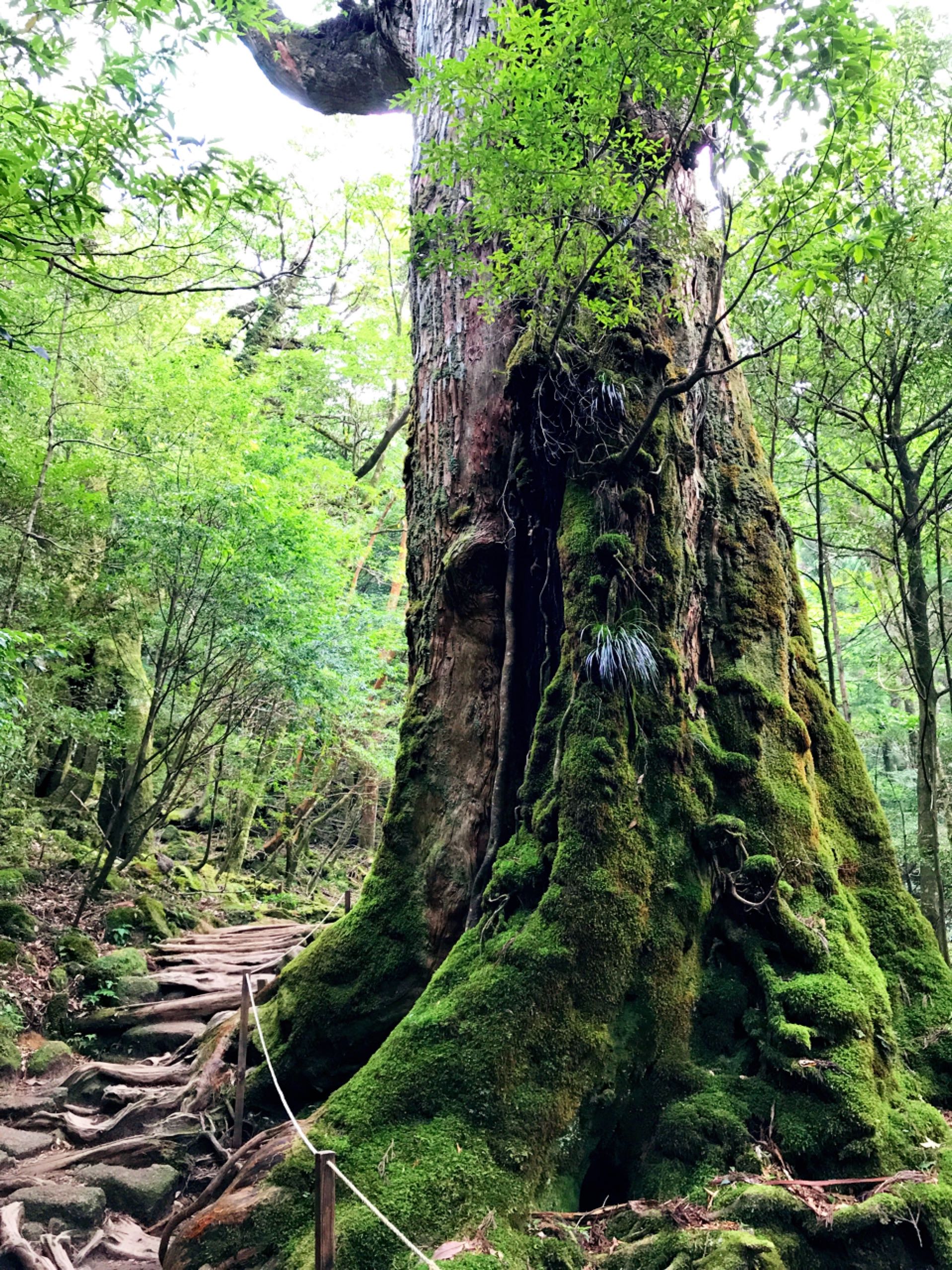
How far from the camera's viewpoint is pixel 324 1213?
2.31m

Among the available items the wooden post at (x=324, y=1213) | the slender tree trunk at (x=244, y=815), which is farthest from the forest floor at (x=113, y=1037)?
the wooden post at (x=324, y=1213)

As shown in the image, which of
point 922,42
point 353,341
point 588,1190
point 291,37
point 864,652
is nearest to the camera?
point 588,1190

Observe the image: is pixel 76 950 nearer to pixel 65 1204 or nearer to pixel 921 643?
pixel 65 1204

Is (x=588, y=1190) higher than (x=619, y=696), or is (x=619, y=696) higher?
(x=619, y=696)

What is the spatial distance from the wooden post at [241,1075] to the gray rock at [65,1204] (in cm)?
74

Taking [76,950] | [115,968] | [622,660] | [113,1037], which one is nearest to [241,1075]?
[622,660]

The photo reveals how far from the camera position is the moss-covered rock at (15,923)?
8258 mm

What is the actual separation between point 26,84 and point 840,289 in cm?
550

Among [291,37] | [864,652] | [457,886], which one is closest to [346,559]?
[291,37]

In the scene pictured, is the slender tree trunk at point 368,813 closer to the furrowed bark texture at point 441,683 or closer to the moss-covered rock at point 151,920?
the moss-covered rock at point 151,920

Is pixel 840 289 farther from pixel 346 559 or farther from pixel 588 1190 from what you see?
pixel 346 559

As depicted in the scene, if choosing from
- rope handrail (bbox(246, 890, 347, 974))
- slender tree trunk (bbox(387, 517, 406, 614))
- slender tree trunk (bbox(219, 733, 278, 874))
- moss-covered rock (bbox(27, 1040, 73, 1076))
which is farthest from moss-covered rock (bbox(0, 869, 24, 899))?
slender tree trunk (bbox(387, 517, 406, 614))

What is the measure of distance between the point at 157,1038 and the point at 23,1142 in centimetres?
188

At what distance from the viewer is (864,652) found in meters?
15.1
